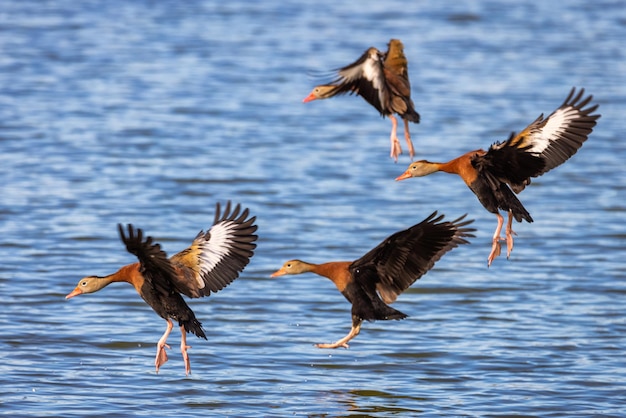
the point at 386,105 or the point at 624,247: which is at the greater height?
the point at 386,105

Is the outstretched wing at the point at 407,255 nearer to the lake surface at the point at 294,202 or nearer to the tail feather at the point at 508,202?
the tail feather at the point at 508,202

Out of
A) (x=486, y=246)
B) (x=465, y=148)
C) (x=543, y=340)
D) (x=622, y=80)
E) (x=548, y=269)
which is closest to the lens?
(x=543, y=340)

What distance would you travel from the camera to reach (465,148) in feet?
82.0

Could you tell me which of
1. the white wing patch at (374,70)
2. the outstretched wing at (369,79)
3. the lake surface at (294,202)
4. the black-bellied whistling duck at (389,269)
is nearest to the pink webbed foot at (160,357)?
the lake surface at (294,202)

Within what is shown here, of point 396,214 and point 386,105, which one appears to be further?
point 396,214

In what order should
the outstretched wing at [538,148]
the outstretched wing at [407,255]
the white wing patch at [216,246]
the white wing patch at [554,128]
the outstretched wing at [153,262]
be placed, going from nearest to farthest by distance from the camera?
1. the outstretched wing at [153,262]
2. the outstretched wing at [407,255]
3. the outstretched wing at [538,148]
4. the white wing patch at [216,246]
5. the white wing patch at [554,128]

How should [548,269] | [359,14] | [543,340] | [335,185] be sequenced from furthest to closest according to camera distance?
[359,14] < [335,185] < [548,269] < [543,340]

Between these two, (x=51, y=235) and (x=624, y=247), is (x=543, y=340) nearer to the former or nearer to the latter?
(x=624, y=247)

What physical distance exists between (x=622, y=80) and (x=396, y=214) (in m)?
12.4

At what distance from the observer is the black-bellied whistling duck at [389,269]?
442 inches

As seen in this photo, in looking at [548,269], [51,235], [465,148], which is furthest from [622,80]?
[51,235]

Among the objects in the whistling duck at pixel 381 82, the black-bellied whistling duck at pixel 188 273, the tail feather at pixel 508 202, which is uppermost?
the whistling duck at pixel 381 82

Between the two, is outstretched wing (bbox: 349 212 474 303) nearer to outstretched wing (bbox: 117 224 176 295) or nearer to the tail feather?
the tail feather

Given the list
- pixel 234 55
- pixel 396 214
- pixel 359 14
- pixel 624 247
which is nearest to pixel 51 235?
pixel 396 214
